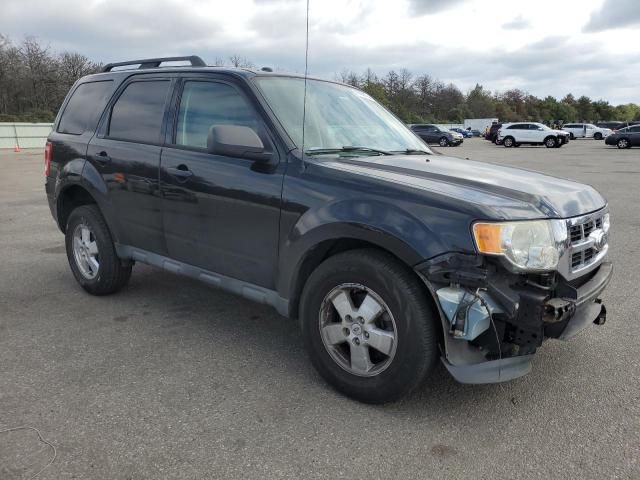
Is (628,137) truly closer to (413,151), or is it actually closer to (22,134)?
(413,151)

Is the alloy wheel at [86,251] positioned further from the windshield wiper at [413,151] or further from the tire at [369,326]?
the windshield wiper at [413,151]

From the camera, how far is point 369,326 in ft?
9.52

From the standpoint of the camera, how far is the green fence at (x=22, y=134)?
119 feet

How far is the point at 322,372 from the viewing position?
10.3 ft

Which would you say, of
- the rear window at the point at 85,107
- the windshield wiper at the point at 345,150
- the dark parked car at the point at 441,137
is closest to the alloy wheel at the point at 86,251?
the rear window at the point at 85,107

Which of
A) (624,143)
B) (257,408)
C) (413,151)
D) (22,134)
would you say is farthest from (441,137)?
(257,408)

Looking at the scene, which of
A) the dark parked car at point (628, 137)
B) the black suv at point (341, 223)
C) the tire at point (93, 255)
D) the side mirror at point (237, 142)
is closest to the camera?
the black suv at point (341, 223)

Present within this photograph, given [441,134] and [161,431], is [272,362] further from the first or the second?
[441,134]

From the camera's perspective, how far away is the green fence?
36125mm

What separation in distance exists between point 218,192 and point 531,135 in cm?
3940

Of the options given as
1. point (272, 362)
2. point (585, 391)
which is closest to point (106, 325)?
point (272, 362)

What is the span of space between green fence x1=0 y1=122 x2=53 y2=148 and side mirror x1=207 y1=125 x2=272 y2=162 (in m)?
39.0

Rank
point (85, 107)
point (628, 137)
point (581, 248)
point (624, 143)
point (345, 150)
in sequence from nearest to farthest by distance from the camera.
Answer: point (581, 248) → point (345, 150) → point (85, 107) → point (628, 137) → point (624, 143)

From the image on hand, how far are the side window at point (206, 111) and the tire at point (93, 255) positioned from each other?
126 centimetres
